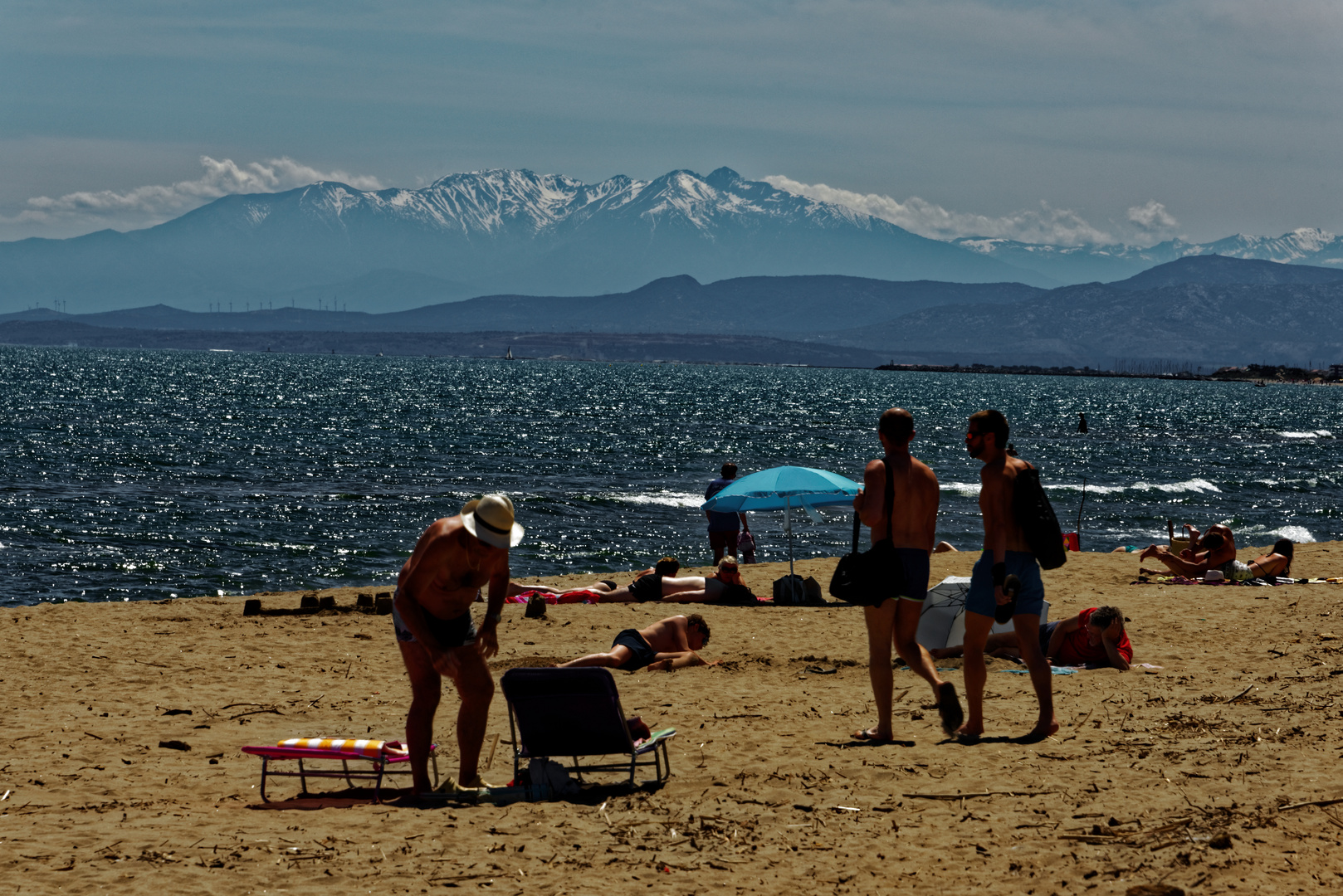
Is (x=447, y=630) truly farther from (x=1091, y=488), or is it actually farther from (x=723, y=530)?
(x=1091, y=488)

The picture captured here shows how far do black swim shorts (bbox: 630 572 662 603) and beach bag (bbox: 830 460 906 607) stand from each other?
7.57 meters

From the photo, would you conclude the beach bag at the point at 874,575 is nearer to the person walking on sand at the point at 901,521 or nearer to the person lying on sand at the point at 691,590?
the person walking on sand at the point at 901,521

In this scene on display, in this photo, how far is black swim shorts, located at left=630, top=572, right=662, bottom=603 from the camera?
1438 centimetres

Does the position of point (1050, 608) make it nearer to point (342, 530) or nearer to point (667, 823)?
point (667, 823)

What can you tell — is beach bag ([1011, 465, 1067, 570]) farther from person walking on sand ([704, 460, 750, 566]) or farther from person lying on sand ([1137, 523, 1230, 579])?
person lying on sand ([1137, 523, 1230, 579])

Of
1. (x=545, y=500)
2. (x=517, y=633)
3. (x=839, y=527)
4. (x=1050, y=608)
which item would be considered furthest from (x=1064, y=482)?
(x=517, y=633)

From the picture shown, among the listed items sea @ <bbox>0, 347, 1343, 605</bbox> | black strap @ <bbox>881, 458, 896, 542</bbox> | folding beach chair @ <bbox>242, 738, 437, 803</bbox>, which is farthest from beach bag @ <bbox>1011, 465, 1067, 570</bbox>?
sea @ <bbox>0, 347, 1343, 605</bbox>

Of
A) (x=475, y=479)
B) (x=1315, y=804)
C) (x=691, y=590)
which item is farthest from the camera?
(x=475, y=479)

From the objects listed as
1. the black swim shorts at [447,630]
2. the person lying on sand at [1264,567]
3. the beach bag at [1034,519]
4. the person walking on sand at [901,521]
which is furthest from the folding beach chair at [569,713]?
the person lying on sand at [1264,567]

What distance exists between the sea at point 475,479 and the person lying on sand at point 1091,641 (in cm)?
476

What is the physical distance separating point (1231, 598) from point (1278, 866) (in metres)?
9.58

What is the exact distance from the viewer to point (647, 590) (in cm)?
1439

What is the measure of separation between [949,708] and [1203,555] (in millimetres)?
10098

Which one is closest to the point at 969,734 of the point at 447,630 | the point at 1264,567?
the point at 447,630
